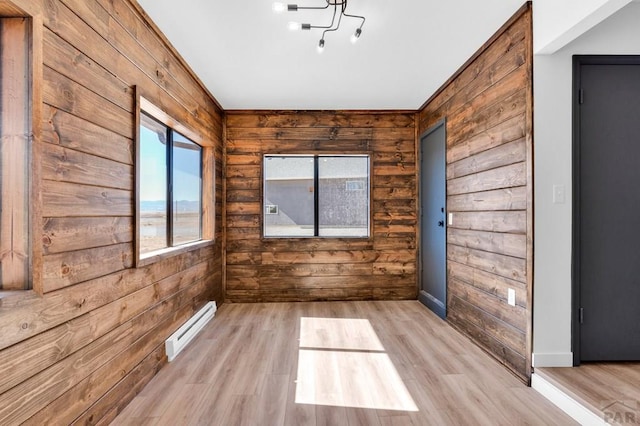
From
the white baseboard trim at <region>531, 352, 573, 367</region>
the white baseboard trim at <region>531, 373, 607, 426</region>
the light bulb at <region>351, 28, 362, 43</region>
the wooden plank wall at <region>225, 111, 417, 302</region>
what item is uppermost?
the light bulb at <region>351, 28, 362, 43</region>

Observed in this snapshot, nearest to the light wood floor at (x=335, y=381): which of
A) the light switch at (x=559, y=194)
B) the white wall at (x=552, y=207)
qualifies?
the white wall at (x=552, y=207)

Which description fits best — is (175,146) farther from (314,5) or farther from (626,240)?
(626,240)

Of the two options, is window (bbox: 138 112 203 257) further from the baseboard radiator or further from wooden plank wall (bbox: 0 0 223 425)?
the baseboard radiator

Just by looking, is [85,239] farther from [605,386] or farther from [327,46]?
[605,386]

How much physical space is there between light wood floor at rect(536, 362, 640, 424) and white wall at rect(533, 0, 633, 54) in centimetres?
213

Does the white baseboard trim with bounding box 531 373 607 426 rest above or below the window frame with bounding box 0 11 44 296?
below

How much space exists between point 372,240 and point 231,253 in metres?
1.92

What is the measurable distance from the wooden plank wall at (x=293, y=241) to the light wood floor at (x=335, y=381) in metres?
0.89

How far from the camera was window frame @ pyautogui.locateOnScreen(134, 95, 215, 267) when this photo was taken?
6.95ft

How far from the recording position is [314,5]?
2.16 metres

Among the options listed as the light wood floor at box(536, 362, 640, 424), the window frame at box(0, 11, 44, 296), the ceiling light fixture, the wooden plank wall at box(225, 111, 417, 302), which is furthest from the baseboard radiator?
the light wood floor at box(536, 362, 640, 424)

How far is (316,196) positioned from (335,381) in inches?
102

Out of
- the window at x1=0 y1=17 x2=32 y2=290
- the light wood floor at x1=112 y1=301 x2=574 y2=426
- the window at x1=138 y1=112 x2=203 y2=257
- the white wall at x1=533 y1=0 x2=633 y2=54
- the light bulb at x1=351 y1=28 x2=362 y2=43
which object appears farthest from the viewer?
Answer: the window at x1=138 y1=112 x2=203 y2=257

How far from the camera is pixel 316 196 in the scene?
4.42 metres
